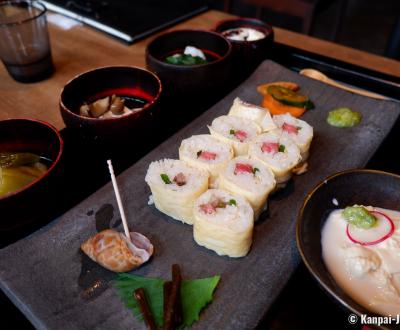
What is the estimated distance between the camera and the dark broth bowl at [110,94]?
55.2 inches

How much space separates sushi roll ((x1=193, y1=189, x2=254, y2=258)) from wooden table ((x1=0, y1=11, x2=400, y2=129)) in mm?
859

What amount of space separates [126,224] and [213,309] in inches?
14.9

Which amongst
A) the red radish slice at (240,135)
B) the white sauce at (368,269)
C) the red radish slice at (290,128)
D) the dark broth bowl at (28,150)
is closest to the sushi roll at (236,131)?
Answer: the red radish slice at (240,135)

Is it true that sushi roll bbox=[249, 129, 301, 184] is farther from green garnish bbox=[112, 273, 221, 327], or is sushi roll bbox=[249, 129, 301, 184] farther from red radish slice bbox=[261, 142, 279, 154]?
green garnish bbox=[112, 273, 221, 327]

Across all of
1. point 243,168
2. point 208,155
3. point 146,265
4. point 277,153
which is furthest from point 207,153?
point 146,265

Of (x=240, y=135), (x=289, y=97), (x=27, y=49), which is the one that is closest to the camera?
(x=240, y=135)

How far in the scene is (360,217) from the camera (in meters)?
1.21

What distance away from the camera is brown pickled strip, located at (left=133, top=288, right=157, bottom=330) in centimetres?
101

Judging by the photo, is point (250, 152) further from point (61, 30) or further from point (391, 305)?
point (61, 30)

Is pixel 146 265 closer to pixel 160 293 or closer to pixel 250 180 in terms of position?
pixel 160 293

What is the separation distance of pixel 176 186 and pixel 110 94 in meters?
0.63

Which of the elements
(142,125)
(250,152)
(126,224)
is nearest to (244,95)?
(250,152)

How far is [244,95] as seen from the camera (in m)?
1.89

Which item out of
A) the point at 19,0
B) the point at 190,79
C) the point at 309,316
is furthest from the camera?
the point at 19,0
